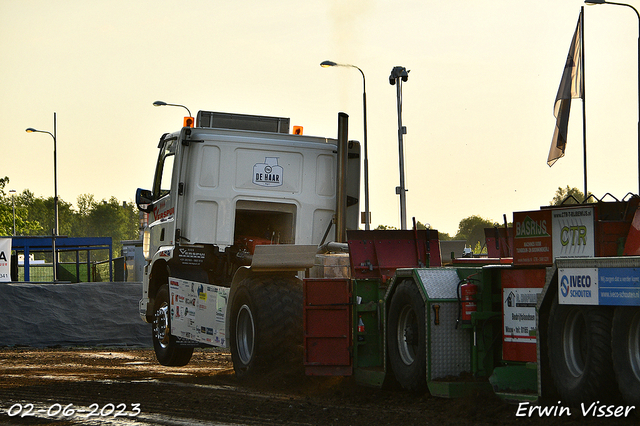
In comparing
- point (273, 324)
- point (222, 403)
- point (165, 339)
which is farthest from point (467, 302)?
point (165, 339)

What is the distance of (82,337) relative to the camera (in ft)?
69.7

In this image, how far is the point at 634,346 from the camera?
703cm

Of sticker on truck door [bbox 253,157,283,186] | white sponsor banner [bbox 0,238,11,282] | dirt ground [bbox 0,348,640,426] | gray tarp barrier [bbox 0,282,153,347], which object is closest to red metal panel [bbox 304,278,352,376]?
dirt ground [bbox 0,348,640,426]

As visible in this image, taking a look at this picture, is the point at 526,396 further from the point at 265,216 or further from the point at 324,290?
the point at 265,216

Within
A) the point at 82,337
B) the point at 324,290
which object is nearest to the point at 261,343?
the point at 324,290

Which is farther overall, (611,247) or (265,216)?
(265,216)

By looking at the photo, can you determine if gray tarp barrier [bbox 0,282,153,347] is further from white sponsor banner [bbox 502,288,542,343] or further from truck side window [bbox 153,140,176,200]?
white sponsor banner [bbox 502,288,542,343]

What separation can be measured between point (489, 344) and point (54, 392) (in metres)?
5.34

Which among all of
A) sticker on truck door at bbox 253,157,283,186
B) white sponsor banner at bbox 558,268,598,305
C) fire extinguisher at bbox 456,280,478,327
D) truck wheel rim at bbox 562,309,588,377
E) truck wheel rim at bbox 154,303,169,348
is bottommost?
truck wheel rim at bbox 154,303,169,348

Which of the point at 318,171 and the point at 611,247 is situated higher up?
the point at 318,171

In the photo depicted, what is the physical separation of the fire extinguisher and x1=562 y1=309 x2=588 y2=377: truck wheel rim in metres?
1.34

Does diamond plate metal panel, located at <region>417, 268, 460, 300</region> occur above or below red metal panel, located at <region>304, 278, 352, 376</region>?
above

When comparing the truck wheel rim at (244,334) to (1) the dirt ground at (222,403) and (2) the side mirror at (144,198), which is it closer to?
(1) the dirt ground at (222,403)

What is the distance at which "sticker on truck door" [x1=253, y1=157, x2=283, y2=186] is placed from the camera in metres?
13.4
